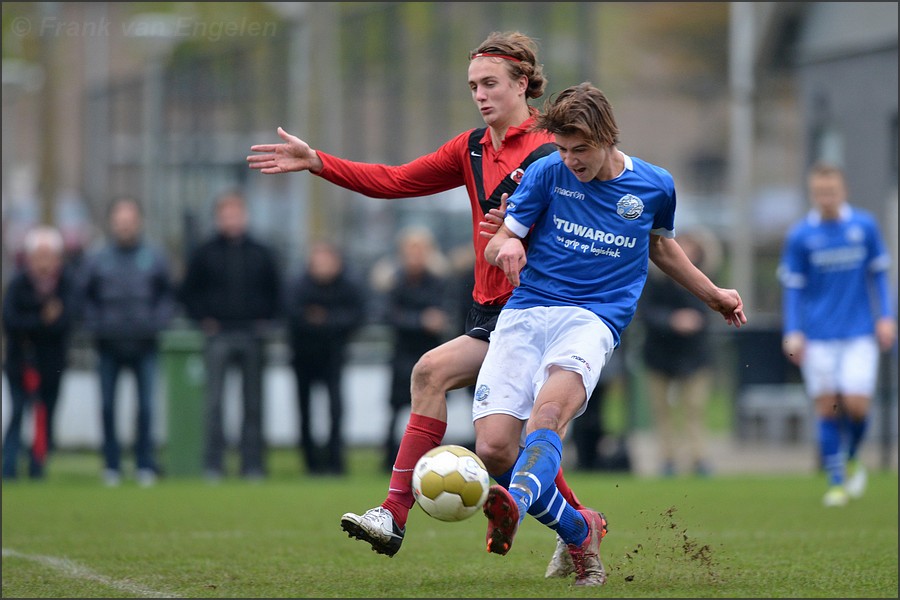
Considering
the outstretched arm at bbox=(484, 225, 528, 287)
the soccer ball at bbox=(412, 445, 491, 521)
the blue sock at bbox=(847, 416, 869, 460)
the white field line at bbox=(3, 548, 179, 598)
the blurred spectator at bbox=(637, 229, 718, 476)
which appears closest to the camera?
the soccer ball at bbox=(412, 445, 491, 521)

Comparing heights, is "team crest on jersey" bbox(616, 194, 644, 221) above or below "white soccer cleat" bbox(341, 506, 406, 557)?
above

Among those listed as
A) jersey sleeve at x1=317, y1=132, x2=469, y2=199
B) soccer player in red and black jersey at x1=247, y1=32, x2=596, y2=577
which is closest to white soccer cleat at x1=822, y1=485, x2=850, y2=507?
soccer player in red and black jersey at x1=247, y1=32, x2=596, y2=577

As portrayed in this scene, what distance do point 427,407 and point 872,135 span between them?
11.6 metres

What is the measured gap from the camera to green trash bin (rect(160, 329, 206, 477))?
13.9 m

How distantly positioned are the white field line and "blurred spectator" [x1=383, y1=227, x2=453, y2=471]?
6291mm

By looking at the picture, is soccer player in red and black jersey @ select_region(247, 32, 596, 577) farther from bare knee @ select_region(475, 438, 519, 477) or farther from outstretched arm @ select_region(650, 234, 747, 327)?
outstretched arm @ select_region(650, 234, 747, 327)

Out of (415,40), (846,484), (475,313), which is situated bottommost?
(846,484)

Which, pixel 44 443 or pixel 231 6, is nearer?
pixel 44 443

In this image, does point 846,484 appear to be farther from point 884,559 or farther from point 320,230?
point 320,230

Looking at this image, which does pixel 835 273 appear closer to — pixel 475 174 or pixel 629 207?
pixel 475 174

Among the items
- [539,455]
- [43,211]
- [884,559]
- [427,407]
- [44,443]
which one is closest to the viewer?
[539,455]

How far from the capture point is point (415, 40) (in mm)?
18344

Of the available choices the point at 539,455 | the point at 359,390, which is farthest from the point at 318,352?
the point at 539,455

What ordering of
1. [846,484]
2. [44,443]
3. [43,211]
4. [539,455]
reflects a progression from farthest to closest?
[43,211] → [44,443] → [846,484] → [539,455]
